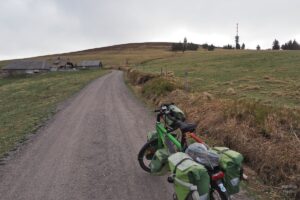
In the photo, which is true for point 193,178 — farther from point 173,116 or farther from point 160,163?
point 173,116

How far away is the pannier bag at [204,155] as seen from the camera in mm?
5215

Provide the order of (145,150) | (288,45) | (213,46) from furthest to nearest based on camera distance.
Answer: (213,46) → (288,45) → (145,150)

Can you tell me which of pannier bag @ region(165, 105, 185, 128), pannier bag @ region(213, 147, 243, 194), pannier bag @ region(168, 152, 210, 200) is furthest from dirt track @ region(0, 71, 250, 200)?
pannier bag @ region(168, 152, 210, 200)

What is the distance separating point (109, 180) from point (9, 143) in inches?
211

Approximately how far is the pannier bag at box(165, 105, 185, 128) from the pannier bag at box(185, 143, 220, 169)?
1716mm

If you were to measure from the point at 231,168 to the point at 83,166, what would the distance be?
4.39 metres

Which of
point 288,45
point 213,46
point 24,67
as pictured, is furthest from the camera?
point 213,46

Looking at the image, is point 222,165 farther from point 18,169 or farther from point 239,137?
point 18,169

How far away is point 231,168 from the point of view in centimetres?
510

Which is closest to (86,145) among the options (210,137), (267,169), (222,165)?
(210,137)

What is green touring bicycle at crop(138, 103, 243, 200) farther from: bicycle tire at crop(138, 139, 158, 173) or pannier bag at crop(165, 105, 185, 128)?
bicycle tire at crop(138, 139, 158, 173)

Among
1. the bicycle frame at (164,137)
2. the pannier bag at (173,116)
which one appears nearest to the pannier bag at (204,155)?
the bicycle frame at (164,137)

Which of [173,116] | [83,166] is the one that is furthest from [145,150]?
[83,166]

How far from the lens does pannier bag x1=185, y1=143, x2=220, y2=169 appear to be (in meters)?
5.22
